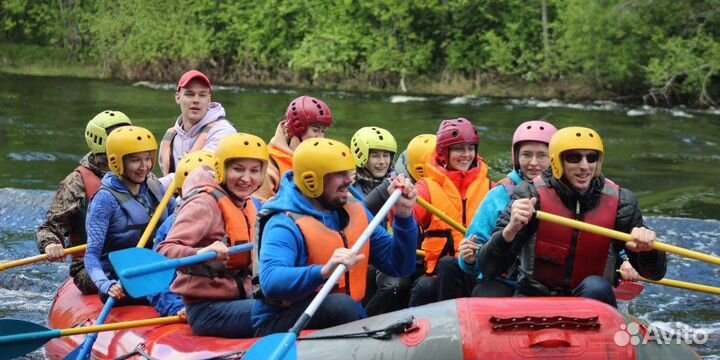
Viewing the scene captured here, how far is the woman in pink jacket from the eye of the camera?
538 centimetres

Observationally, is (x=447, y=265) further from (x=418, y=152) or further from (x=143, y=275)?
(x=143, y=275)

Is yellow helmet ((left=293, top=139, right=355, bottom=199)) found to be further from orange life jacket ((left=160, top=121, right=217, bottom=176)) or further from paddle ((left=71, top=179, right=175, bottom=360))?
orange life jacket ((left=160, top=121, right=217, bottom=176))

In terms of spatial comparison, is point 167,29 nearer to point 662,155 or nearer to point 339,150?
point 662,155

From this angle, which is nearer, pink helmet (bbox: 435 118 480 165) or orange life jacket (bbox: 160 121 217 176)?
pink helmet (bbox: 435 118 480 165)

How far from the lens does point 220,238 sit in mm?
5582

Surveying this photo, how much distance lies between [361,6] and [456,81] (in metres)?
4.10

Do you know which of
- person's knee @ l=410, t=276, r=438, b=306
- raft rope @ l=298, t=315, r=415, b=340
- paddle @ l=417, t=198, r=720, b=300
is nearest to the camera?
raft rope @ l=298, t=315, r=415, b=340

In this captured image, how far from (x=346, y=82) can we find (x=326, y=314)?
23726mm

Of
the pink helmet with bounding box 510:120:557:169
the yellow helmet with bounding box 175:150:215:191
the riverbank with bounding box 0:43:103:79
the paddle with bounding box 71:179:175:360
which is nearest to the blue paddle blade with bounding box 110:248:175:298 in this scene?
the paddle with bounding box 71:179:175:360

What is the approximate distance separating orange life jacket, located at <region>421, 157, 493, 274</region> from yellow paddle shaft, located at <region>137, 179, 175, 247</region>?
1.54 metres

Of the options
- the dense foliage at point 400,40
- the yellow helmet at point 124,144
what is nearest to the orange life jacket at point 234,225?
the yellow helmet at point 124,144

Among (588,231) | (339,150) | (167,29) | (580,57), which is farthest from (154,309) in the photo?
(167,29)

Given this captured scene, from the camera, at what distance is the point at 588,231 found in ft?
16.8

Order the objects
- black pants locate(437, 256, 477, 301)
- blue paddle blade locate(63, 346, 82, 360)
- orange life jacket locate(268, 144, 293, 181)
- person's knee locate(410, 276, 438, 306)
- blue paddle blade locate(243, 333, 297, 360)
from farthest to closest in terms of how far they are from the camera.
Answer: orange life jacket locate(268, 144, 293, 181), person's knee locate(410, 276, 438, 306), black pants locate(437, 256, 477, 301), blue paddle blade locate(63, 346, 82, 360), blue paddle blade locate(243, 333, 297, 360)
